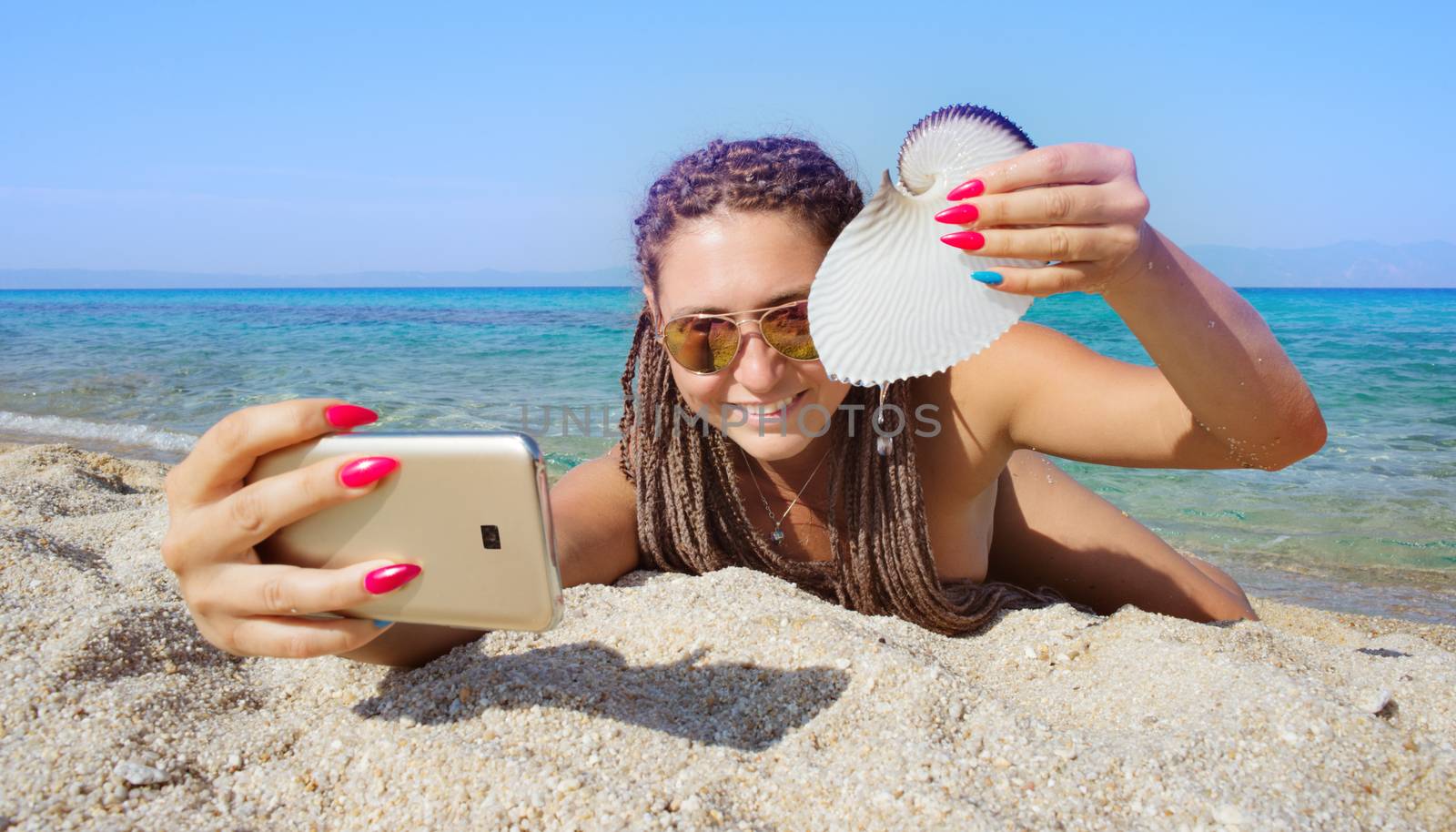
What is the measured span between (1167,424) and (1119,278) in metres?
0.62

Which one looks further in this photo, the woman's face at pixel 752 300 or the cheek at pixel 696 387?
the cheek at pixel 696 387

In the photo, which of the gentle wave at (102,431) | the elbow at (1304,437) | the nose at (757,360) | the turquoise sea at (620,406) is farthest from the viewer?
the gentle wave at (102,431)

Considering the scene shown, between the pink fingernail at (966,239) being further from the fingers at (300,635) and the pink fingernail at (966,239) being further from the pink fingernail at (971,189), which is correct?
the fingers at (300,635)

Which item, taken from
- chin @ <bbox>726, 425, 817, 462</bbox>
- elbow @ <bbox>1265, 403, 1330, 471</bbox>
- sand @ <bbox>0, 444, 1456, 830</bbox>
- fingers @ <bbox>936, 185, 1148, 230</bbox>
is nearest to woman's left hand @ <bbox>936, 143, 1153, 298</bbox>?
fingers @ <bbox>936, 185, 1148, 230</bbox>

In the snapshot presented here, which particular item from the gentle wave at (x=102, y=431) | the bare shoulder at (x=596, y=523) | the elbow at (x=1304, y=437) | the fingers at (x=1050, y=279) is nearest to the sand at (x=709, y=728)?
the bare shoulder at (x=596, y=523)

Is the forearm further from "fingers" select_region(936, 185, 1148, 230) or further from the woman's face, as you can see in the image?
the woman's face

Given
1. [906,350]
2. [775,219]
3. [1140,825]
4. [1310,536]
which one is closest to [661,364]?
[775,219]

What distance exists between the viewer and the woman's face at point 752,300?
2227mm

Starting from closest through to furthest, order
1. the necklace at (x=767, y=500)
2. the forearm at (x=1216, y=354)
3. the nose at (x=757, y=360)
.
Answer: the forearm at (x=1216, y=354) → the nose at (x=757, y=360) → the necklace at (x=767, y=500)

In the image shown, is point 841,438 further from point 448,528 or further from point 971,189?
point 448,528

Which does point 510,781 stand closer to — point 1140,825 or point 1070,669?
point 1140,825

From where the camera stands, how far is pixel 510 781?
1.40 metres

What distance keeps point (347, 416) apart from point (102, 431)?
796cm

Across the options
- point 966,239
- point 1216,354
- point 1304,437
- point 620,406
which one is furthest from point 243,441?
point 620,406
